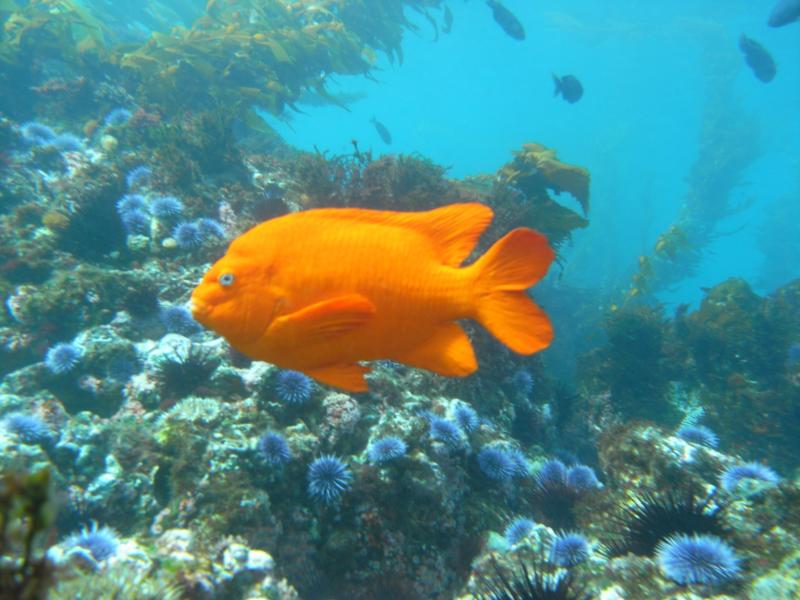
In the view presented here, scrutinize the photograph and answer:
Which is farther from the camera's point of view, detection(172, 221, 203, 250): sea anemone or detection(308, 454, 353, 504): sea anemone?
detection(172, 221, 203, 250): sea anemone

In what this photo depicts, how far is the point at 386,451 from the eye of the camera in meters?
3.84

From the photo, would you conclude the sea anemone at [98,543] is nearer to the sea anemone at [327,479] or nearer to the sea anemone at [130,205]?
the sea anemone at [327,479]

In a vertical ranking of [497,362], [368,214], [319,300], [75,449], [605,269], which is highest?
[605,269]

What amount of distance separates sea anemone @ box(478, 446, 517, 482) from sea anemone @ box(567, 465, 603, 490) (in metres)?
1.04

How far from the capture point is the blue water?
148 ft

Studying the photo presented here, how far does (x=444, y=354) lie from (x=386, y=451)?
7.05ft

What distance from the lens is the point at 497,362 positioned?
5980 millimetres

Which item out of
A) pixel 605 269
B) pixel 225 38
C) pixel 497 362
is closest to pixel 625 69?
pixel 605 269

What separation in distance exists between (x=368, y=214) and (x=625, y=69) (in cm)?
10599

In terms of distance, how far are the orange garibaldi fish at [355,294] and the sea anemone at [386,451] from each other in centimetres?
209

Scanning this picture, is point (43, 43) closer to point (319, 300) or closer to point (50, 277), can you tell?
point (50, 277)

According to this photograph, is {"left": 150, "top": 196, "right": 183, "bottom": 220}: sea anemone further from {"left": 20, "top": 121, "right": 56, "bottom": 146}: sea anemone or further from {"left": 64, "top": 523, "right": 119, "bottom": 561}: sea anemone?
{"left": 20, "top": 121, "right": 56, "bottom": 146}: sea anemone

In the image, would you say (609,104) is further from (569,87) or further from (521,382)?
(521,382)

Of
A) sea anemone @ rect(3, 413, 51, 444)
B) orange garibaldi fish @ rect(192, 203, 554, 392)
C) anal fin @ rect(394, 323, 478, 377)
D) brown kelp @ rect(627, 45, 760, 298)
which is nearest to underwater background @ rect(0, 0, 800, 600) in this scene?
sea anemone @ rect(3, 413, 51, 444)
